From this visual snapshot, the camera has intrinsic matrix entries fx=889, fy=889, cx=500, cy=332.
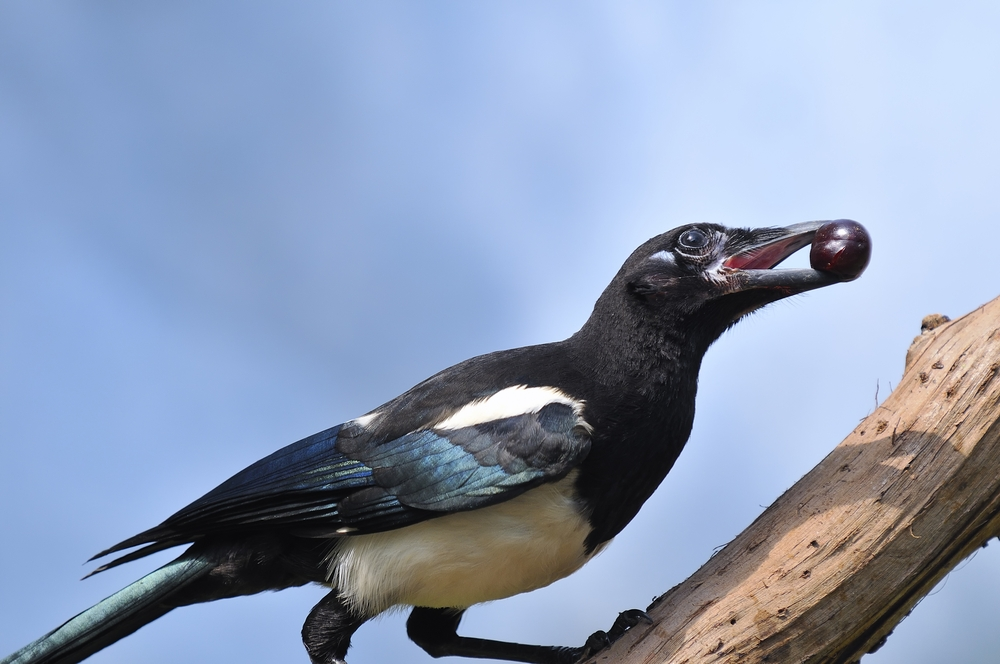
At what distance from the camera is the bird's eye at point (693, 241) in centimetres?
361

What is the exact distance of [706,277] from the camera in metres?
3.54

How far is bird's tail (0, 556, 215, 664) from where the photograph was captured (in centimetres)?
353

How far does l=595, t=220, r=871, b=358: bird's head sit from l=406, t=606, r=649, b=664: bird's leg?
4.62ft

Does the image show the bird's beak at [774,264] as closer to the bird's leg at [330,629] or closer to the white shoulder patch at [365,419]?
the white shoulder patch at [365,419]

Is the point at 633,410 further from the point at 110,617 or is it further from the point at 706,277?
the point at 110,617

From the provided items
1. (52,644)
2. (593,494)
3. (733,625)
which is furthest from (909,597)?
(52,644)

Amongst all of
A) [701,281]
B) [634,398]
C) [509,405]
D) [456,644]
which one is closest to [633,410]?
[634,398]

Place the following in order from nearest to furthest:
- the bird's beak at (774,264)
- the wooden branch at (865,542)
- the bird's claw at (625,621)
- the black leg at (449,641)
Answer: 1. the wooden branch at (865,542)
2. the bird's claw at (625,621)
3. the bird's beak at (774,264)
4. the black leg at (449,641)

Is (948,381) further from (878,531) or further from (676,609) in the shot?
(676,609)

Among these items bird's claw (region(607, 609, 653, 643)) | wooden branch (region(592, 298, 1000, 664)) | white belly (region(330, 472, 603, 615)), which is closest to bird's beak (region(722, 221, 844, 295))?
wooden branch (region(592, 298, 1000, 664))

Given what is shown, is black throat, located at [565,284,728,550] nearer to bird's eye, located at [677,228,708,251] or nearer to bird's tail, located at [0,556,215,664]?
bird's eye, located at [677,228,708,251]

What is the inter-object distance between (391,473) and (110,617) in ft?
4.26

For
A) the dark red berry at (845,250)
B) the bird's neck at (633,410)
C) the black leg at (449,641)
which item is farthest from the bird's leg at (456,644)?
the dark red berry at (845,250)

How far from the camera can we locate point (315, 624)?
351 centimetres
